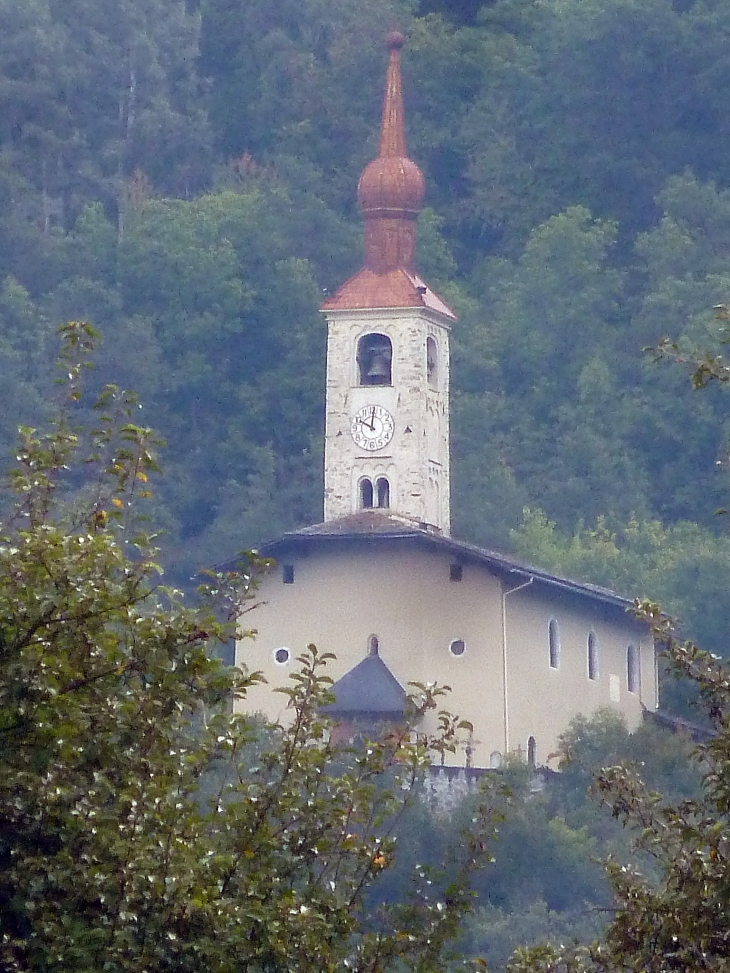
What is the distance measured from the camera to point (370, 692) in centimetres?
5041

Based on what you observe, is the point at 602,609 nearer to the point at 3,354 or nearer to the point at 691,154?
the point at 3,354

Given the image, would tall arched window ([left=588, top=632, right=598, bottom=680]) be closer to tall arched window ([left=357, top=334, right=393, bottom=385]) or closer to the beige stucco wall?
the beige stucco wall

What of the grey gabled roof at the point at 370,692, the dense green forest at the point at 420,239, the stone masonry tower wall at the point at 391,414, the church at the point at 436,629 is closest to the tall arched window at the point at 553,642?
the church at the point at 436,629

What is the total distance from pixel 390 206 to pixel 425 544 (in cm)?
993

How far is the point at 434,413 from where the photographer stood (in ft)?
189

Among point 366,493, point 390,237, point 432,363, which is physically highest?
point 390,237

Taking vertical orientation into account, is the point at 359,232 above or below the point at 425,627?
above

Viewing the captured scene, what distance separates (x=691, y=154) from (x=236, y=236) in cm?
1227

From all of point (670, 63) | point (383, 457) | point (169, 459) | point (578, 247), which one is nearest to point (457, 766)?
point (383, 457)

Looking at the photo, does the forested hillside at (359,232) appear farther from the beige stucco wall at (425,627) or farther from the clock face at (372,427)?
the beige stucco wall at (425,627)

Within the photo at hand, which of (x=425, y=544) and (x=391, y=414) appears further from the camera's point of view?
(x=391, y=414)

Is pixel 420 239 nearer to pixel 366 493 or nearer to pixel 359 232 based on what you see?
pixel 359 232

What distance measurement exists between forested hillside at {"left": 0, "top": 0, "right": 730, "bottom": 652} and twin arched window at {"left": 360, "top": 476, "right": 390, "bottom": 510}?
1375cm

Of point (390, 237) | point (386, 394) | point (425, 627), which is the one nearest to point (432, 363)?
point (386, 394)
